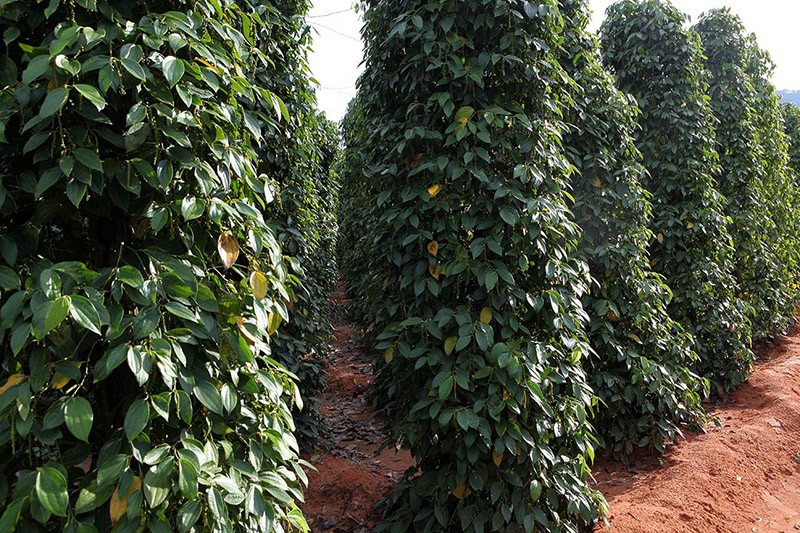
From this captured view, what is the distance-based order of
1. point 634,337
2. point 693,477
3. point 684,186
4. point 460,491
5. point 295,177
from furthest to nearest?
point 684,186
point 295,177
point 634,337
point 693,477
point 460,491

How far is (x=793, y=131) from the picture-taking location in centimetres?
910

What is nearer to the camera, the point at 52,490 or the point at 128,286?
the point at 52,490

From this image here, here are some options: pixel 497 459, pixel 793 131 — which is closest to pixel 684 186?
pixel 497 459

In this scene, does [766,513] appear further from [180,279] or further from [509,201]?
[180,279]

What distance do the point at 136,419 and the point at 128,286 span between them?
0.28m

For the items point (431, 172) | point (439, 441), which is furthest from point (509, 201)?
point (439, 441)

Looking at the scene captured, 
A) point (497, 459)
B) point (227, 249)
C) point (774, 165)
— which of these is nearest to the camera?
point (227, 249)

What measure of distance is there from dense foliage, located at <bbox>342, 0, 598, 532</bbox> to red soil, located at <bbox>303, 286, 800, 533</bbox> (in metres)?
0.54

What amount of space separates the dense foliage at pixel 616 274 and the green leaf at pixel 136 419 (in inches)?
122

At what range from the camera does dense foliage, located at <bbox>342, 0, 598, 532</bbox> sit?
218 cm

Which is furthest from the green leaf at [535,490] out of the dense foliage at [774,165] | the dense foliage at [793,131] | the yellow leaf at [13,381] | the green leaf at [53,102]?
the dense foliage at [793,131]

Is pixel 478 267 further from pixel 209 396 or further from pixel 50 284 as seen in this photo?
pixel 50 284

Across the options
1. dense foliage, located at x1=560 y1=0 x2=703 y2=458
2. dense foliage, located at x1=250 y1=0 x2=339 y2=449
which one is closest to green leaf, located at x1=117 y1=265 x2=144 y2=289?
dense foliage, located at x1=250 y1=0 x2=339 y2=449

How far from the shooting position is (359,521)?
9.35 feet
